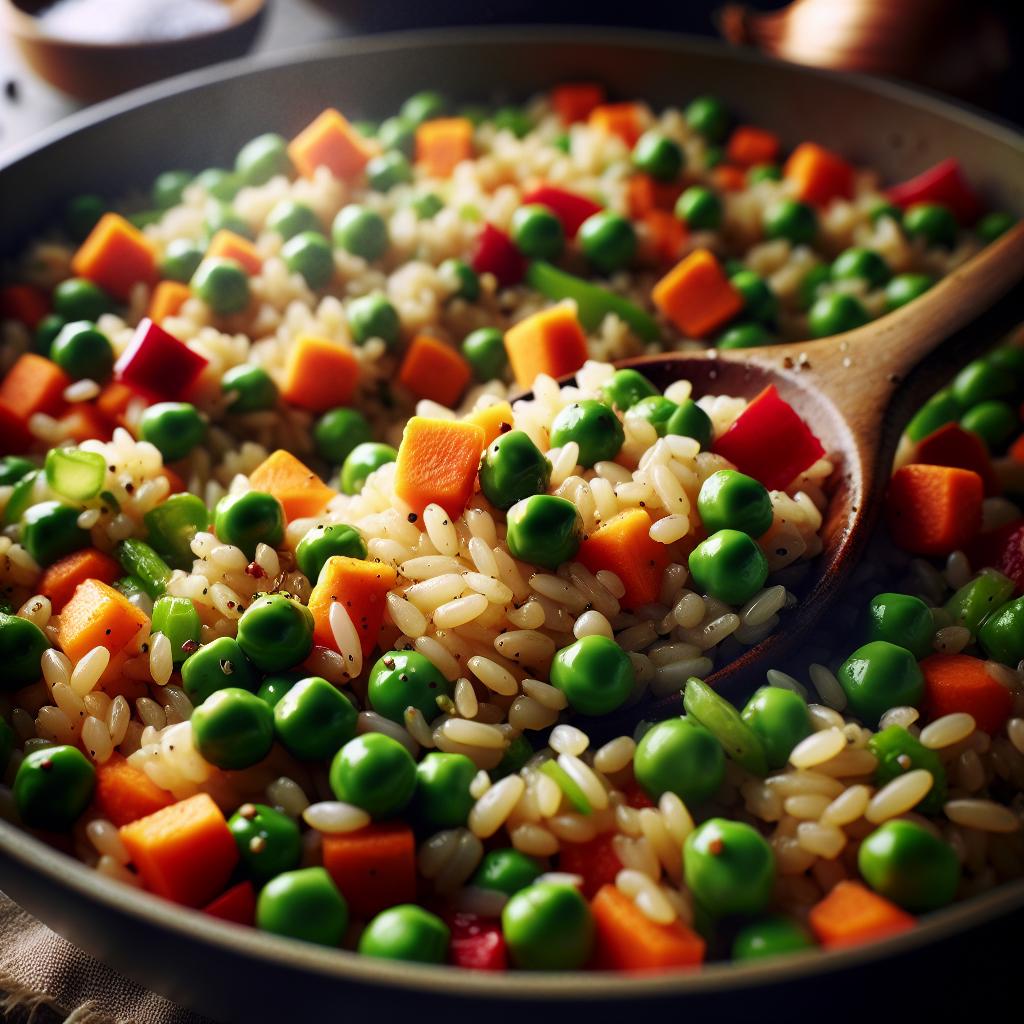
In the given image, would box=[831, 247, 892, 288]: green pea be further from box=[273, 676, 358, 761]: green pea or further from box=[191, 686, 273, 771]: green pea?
box=[191, 686, 273, 771]: green pea

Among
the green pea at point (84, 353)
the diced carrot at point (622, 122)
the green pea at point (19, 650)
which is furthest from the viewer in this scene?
the diced carrot at point (622, 122)

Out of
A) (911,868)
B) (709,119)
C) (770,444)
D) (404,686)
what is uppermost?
(709,119)

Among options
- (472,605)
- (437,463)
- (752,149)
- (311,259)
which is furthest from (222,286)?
(752,149)

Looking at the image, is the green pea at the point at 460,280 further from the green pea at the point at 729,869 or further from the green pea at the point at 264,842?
the green pea at the point at 729,869

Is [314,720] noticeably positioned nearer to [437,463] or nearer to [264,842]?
[264,842]

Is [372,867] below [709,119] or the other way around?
below

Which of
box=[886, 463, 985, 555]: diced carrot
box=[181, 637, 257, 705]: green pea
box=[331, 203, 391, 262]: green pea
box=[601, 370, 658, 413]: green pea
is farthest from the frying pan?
box=[886, 463, 985, 555]: diced carrot

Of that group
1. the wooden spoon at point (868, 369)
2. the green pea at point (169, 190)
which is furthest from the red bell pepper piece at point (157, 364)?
the wooden spoon at point (868, 369)
